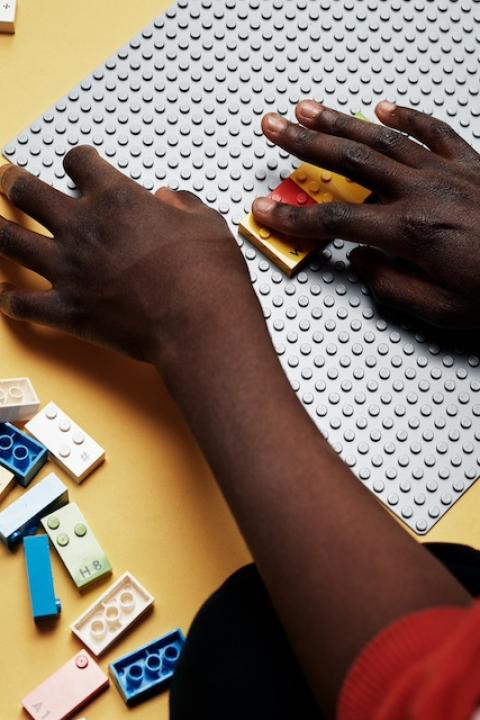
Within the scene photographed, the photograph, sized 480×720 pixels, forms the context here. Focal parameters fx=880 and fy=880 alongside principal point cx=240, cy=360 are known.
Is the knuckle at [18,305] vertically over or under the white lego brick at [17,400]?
over

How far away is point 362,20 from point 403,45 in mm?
54

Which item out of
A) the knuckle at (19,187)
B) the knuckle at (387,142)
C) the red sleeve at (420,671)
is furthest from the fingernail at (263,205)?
the red sleeve at (420,671)

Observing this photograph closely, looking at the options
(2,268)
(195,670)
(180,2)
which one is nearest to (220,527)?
(195,670)

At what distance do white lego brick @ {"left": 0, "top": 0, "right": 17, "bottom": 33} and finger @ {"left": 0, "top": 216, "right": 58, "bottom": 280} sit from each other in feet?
0.89

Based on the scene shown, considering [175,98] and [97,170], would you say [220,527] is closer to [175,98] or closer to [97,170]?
[97,170]

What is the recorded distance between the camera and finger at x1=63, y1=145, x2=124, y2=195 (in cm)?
81

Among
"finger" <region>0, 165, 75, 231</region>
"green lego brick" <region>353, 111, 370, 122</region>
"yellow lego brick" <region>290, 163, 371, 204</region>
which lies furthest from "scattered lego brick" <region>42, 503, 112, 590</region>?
"green lego brick" <region>353, 111, 370, 122</region>

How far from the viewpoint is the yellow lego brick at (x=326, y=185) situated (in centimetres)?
88

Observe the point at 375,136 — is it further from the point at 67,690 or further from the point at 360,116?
the point at 67,690

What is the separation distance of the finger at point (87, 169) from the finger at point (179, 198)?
5 cm

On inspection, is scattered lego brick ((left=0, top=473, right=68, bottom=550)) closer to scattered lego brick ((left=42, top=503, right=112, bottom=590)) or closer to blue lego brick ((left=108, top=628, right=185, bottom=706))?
scattered lego brick ((left=42, top=503, right=112, bottom=590))

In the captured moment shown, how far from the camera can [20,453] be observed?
79cm

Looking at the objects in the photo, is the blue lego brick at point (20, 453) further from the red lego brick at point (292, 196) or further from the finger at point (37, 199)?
the red lego brick at point (292, 196)

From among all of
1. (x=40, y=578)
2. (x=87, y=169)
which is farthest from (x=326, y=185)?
(x=40, y=578)
